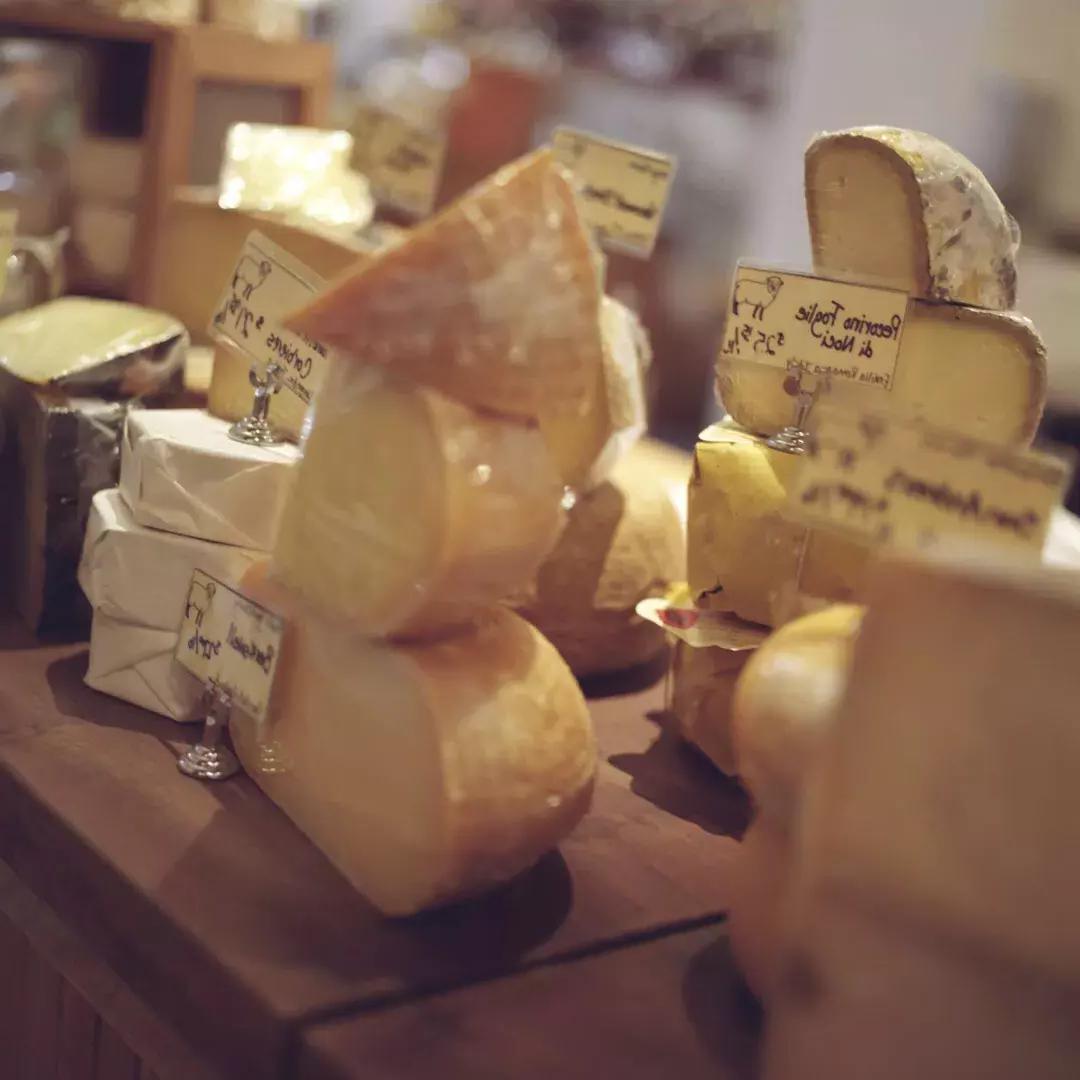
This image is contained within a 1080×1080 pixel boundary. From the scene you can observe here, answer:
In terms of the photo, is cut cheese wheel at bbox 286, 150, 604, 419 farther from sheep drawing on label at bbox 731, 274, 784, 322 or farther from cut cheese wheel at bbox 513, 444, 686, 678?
cut cheese wheel at bbox 513, 444, 686, 678

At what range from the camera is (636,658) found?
153 centimetres

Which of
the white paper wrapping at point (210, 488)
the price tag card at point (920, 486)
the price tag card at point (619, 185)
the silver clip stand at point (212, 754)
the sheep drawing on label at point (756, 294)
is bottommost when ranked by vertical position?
the silver clip stand at point (212, 754)

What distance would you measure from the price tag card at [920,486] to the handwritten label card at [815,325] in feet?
0.97

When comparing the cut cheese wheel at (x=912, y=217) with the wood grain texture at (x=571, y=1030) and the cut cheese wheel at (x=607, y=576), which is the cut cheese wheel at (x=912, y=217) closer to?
the cut cheese wheel at (x=607, y=576)

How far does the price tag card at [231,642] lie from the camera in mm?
1103

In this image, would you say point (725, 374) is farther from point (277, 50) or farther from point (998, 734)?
point (277, 50)

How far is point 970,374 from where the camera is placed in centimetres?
118

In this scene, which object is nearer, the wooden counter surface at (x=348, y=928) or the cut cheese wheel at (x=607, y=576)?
the wooden counter surface at (x=348, y=928)

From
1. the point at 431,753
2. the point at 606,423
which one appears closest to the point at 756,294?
the point at 606,423

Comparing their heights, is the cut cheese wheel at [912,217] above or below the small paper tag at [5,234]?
above

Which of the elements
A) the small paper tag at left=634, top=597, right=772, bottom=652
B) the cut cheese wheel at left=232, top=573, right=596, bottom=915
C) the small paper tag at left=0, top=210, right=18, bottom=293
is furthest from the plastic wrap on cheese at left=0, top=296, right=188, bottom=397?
the small paper tag at left=634, top=597, right=772, bottom=652

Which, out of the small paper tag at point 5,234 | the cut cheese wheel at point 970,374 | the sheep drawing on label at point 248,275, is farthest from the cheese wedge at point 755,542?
the small paper tag at point 5,234

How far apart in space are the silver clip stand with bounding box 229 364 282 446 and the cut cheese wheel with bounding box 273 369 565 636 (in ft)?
0.87

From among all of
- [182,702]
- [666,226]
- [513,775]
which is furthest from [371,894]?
[666,226]
